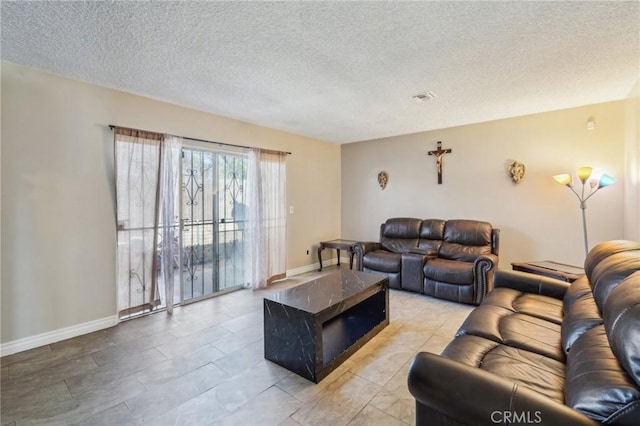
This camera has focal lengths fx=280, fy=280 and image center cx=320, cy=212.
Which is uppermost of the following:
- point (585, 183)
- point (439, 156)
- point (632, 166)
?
point (439, 156)

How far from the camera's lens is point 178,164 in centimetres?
348

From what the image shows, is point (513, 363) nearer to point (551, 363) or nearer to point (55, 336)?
point (551, 363)

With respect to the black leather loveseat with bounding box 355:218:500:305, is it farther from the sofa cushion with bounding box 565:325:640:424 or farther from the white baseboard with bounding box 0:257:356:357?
the white baseboard with bounding box 0:257:356:357

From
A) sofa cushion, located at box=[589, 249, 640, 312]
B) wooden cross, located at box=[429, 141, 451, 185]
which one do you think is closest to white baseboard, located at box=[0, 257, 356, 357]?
sofa cushion, located at box=[589, 249, 640, 312]

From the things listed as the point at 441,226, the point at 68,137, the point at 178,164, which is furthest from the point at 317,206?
the point at 68,137

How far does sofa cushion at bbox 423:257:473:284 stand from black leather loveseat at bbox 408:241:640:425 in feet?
4.71

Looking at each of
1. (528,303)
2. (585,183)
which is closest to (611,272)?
(528,303)

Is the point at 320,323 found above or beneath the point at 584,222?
beneath

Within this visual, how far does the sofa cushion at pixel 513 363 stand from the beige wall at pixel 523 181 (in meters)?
3.12

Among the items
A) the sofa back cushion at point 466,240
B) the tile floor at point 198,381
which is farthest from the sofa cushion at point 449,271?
the tile floor at point 198,381

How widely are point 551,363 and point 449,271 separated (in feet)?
7.33

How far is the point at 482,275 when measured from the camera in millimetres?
3514

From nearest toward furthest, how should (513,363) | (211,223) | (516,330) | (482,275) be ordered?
(513,363) → (516,330) → (482,275) → (211,223)

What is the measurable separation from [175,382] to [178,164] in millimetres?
2429
